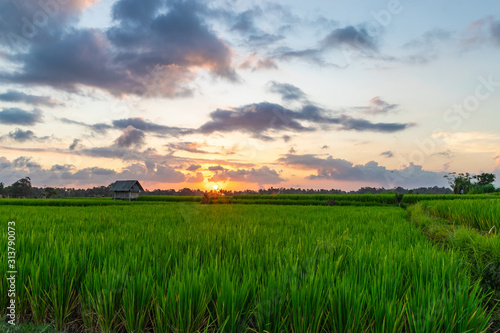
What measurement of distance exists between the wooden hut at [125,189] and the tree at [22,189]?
35.3 meters

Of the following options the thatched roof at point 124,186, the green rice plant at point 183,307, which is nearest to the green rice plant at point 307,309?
the green rice plant at point 183,307

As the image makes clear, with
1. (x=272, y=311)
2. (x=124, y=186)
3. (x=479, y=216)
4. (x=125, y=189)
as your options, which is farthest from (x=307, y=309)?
(x=124, y=186)

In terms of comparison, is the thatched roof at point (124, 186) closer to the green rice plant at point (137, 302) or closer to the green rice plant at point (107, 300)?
the green rice plant at point (107, 300)

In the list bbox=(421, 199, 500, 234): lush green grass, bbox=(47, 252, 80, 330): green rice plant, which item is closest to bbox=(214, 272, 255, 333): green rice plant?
bbox=(47, 252, 80, 330): green rice plant

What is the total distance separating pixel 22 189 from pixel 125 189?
40.7 meters

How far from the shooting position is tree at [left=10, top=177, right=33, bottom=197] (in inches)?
2681

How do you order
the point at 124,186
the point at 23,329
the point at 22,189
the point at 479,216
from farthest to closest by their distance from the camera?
1. the point at 22,189
2. the point at 124,186
3. the point at 479,216
4. the point at 23,329

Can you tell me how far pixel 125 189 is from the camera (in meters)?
47.7

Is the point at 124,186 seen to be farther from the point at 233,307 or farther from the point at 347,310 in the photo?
the point at 347,310

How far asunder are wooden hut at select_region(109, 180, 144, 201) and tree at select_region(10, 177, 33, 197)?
116 ft

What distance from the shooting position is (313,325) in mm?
1944

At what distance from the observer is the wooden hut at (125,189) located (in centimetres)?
4791

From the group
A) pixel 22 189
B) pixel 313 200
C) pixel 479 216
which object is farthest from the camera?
pixel 22 189

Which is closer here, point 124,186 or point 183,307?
point 183,307
